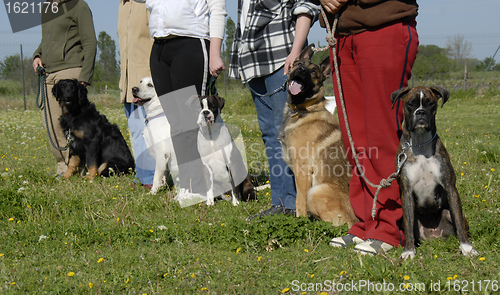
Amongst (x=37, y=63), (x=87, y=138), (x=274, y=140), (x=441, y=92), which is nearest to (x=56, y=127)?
(x=87, y=138)

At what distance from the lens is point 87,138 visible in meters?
6.02

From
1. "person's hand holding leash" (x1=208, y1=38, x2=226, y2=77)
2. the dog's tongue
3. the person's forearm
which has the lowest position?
the dog's tongue

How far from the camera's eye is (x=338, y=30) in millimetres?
2988

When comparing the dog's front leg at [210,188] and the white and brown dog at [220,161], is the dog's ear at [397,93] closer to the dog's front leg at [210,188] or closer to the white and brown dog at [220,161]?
the white and brown dog at [220,161]

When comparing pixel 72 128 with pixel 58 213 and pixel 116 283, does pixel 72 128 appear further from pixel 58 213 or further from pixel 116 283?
pixel 116 283

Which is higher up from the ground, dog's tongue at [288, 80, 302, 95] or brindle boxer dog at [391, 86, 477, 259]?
dog's tongue at [288, 80, 302, 95]

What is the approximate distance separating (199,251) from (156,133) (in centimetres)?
251

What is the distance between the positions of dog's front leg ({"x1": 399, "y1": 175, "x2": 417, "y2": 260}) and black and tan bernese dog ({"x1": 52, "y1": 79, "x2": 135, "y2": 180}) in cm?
446

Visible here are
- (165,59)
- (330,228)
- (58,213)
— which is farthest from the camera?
(165,59)

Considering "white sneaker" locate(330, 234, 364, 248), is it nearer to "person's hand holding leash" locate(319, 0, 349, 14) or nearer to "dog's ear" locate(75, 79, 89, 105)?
"person's hand holding leash" locate(319, 0, 349, 14)

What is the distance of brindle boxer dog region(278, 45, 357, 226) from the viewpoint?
3477 millimetres

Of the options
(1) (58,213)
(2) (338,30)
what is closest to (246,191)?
(1) (58,213)

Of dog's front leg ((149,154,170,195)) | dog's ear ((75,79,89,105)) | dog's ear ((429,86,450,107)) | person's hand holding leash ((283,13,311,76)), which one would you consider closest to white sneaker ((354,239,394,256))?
dog's ear ((429,86,450,107))

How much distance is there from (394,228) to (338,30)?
1.57 m
